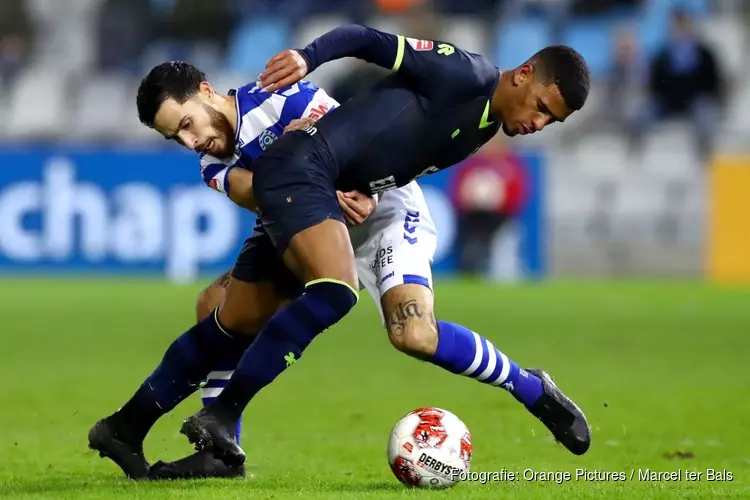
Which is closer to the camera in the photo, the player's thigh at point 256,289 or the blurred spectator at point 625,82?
the player's thigh at point 256,289

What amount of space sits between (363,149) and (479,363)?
938 millimetres

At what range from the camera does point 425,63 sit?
5.24 metres

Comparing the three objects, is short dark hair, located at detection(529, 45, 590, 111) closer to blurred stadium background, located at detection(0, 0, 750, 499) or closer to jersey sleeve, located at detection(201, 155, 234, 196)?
jersey sleeve, located at detection(201, 155, 234, 196)

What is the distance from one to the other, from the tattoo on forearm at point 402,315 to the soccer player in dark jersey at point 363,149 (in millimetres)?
156

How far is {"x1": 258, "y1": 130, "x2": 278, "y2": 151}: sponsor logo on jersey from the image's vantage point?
5406 mm

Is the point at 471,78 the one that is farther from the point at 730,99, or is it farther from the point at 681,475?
the point at 730,99

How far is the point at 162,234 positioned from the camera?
16.0 meters

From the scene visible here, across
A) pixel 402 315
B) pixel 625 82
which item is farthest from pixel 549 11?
pixel 402 315

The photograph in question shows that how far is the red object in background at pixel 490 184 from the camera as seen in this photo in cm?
1595

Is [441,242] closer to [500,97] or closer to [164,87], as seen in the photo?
[500,97]

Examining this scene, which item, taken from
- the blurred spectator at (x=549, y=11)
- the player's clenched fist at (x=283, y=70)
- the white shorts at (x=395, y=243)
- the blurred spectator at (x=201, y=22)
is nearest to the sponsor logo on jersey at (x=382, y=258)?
the white shorts at (x=395, y=243)

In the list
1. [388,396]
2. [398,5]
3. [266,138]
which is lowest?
[388,396]

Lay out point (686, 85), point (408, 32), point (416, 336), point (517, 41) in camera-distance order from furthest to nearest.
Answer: point (517, 41), point (408, 32), point (686, 85), point (416, 336)

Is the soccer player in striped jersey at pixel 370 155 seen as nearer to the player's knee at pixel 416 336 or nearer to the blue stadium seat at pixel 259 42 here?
the player's knee at pixel 416 336
